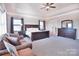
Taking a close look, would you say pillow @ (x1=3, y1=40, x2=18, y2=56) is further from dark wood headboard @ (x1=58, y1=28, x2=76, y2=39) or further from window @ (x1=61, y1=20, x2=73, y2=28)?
window @ (x1=61, y1=20, x2=73, y2=28)

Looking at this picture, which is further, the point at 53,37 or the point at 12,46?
the point at 53,37

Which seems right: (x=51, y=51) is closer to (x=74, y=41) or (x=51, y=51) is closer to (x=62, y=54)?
(x=62, y=54)

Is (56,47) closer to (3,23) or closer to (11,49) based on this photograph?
(11,49)

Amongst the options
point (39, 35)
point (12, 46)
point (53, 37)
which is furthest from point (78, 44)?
point (12, 46)

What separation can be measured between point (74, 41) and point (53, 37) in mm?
408

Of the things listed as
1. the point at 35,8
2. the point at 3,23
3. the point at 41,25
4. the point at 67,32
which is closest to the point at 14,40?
the point at 3,23

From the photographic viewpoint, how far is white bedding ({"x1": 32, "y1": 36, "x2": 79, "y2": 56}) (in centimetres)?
183

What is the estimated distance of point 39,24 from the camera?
76.4 inches

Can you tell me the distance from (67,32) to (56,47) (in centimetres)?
37

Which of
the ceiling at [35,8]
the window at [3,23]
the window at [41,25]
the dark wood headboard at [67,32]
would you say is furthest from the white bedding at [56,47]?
the window at [3,23]

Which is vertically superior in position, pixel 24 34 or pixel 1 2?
pixel 1 2

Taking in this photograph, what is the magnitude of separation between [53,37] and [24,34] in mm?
587

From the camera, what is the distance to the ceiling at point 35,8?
5.89 feet

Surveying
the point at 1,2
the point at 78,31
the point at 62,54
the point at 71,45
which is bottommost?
the point at 62,54
